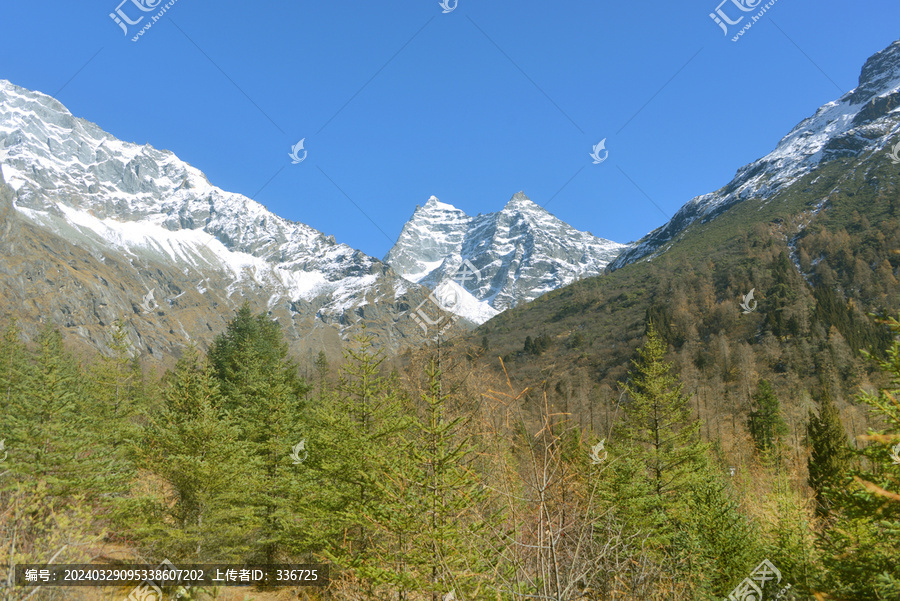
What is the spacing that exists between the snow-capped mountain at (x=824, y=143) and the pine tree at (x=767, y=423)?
107608 millimetres

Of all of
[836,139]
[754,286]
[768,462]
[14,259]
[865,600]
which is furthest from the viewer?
[14,259]

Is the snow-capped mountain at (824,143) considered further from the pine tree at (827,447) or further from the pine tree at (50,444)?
the pine tree at (50,444)

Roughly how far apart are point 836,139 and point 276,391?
159 meters

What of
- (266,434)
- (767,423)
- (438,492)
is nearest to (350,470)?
(438,492)

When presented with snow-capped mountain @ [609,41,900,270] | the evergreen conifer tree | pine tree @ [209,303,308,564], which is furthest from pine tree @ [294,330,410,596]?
snow-capped mountain @ [609,41,900,270]

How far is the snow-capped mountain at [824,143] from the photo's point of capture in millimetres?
121062

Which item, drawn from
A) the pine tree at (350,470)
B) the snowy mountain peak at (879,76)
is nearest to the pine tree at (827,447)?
Result: the pine tree at (350,470)

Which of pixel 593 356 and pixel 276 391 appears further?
pixel 593 356

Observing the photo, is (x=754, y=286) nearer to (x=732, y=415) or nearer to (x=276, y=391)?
(x=732, y=415)

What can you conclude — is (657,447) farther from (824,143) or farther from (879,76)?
(879,76)

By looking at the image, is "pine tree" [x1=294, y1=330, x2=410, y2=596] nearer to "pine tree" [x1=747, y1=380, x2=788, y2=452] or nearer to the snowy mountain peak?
"pine tree" [x1=747, y1=380, x2=788, y2=452]

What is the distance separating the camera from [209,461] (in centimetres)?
1677

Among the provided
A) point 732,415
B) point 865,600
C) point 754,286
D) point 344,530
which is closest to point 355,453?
point 344,530

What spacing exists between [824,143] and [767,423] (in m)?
140
